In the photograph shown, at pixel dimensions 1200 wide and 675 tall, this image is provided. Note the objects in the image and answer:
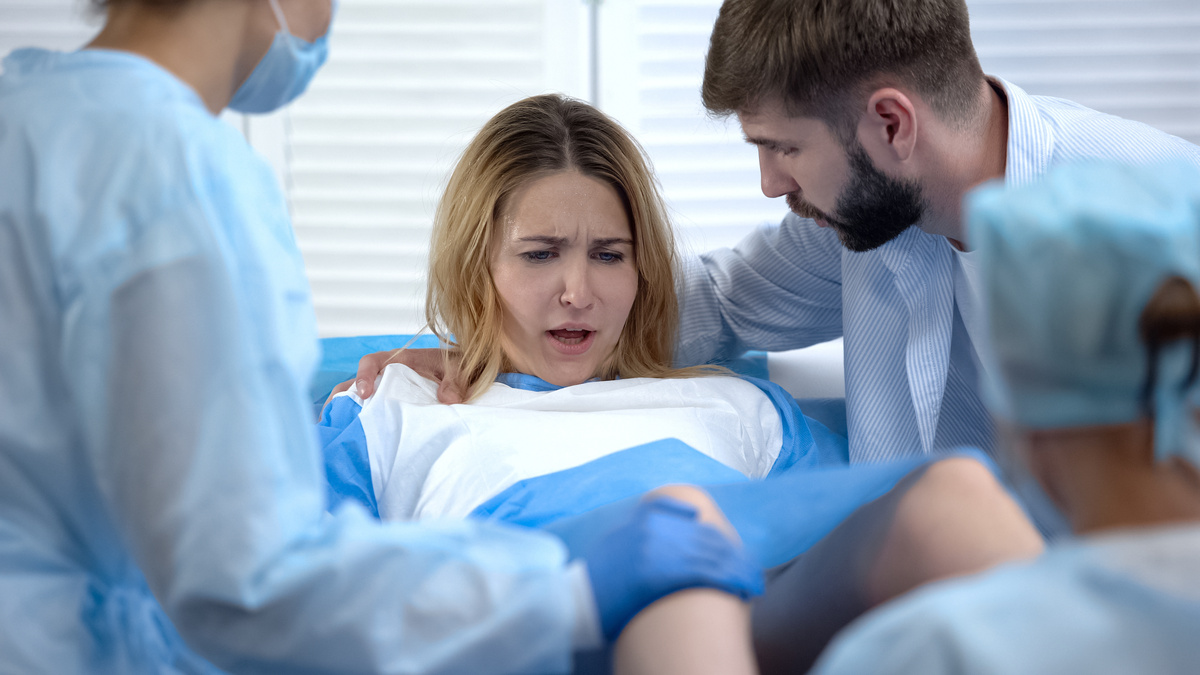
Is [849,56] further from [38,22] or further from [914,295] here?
[38,22]

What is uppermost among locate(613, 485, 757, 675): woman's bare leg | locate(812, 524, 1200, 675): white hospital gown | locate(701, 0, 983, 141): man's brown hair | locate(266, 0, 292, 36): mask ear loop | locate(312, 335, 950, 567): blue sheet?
locate(266, 0, 292, 36): mask ear loop

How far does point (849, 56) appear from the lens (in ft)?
4.34

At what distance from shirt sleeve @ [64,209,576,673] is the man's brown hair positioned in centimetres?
93

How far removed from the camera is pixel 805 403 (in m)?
1.71

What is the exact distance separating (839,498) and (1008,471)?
330 mm

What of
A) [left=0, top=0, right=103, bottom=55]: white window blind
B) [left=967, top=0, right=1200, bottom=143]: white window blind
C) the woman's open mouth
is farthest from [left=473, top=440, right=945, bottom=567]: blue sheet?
[left=0, top=0, right=103, bottom=55]: white window blind

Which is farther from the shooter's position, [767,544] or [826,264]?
[826,264]

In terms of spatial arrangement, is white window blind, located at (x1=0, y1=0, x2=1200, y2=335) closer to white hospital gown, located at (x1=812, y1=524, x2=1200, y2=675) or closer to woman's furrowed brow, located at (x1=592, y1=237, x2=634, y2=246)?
woman's furrowed brow, located at (x1=592, y1=237, x2=634, y2=246)

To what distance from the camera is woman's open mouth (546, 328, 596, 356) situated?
4.79 feet

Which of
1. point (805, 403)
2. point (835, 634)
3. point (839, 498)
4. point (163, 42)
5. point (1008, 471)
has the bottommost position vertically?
point (805, 403)

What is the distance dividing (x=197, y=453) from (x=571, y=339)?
87 cm

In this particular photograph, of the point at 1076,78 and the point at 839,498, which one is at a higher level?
the point at 1076,78

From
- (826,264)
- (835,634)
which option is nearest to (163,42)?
(835,634)

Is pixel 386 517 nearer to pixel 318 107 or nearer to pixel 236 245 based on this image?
pixel 236 245
